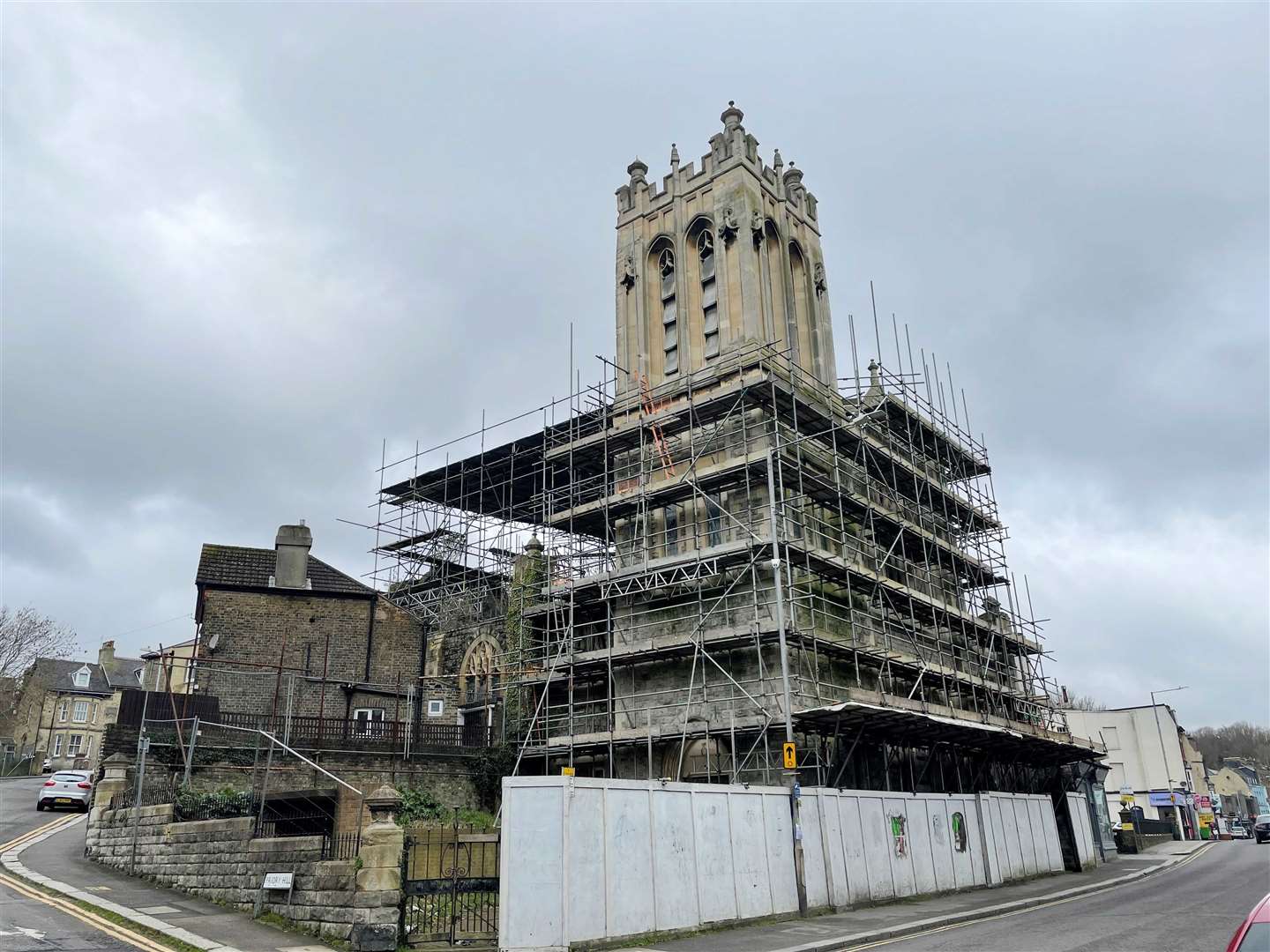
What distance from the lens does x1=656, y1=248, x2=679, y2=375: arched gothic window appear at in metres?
31.8

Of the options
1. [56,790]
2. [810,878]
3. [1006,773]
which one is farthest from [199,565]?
[1006,773]

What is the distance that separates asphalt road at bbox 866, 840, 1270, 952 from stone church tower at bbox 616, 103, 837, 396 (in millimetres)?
16857

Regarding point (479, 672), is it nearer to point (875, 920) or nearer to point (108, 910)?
point (108, 910)

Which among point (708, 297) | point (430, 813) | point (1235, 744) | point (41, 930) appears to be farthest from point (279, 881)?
point (1235, 744)

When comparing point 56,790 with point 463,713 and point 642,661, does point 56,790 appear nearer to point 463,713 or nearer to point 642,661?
point 463,713

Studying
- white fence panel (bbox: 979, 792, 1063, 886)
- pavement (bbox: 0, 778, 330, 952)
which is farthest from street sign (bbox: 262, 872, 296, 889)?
white fence panel (bbox: 979, 792, 1063, 886)

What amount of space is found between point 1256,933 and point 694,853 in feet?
37.0

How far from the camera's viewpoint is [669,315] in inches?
1276

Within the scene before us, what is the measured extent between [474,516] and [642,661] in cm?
1634

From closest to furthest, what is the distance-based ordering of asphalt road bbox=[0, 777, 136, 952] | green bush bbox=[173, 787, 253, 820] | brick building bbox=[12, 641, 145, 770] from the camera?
asphalt road bbox=[0, 777, 136, 952], green bush bbox=[173, 787, 253, 820], brick building bbox=[12, 641, 145, 770]

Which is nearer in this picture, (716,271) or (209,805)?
(209,805)

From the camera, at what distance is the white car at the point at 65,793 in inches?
1198

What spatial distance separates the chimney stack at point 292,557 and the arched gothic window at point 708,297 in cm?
1879

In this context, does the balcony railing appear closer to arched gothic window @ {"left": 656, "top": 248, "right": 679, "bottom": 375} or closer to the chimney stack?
the chimney stack
